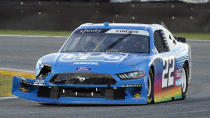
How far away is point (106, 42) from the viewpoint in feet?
38.6

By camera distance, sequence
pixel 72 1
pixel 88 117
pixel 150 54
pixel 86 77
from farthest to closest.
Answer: pixel 72 1
pixel 150 54
pixel 86 77
pixel 88 117

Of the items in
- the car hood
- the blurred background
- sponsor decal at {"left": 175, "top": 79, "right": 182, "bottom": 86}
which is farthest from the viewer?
the blurred background

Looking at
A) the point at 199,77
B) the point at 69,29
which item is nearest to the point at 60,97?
the point at 199,77

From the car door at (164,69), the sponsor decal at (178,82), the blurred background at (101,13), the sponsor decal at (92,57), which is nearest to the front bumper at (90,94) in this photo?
the sponsor decal at (92,57)

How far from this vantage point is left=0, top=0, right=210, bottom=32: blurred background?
87.5 feet

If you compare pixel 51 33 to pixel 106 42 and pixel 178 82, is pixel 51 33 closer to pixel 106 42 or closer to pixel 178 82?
pixel 178 82

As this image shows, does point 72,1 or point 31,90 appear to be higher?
point 72,1

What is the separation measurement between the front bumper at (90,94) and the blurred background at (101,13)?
53.5 ft

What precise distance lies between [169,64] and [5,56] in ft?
34.4

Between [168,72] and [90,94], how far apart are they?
2013mm

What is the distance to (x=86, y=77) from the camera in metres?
10.4

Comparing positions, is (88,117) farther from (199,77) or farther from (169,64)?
(199,77)

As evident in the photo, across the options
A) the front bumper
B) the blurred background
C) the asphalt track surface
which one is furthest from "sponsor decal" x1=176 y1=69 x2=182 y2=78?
the blurred background

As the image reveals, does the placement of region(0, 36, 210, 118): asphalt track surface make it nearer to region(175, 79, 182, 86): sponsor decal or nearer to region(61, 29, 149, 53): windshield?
region(175, 79, 182, 86): sponsor decal
